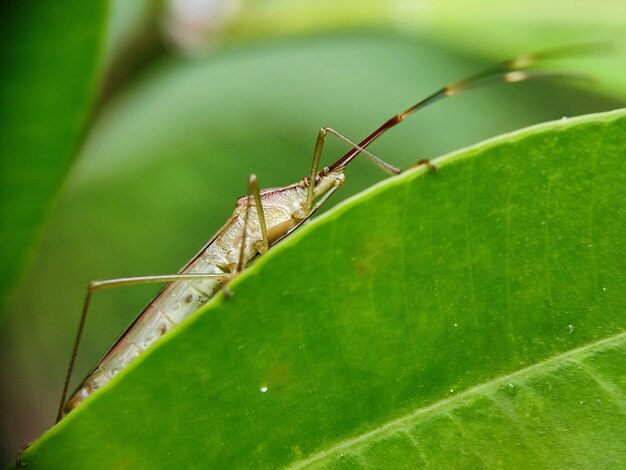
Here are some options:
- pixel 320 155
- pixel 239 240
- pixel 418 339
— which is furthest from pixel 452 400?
pixel 239 240

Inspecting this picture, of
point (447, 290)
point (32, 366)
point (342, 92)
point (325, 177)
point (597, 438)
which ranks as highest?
point (342, 92)

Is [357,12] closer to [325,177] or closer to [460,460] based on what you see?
[325,177]

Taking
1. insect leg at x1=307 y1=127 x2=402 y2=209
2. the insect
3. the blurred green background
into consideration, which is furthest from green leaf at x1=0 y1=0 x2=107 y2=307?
insect leg at x1=307 y1=127 x2=402 y2=209

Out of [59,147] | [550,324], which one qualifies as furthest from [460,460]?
[59,147]

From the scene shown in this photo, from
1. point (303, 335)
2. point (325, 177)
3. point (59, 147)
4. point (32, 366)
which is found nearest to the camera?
point (303, 335)

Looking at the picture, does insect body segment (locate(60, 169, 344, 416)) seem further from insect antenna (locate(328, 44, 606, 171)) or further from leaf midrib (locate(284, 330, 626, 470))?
leaf midrib (locate(284, 330, 626, 470))

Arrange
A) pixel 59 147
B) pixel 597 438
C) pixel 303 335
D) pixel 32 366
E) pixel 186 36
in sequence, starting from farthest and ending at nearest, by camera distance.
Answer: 1. pixel 32 366
2. pixel 186 36
3. pixel 59 147
4. pixel 303 335
5. pixel 597 438

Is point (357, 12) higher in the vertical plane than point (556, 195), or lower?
higher
